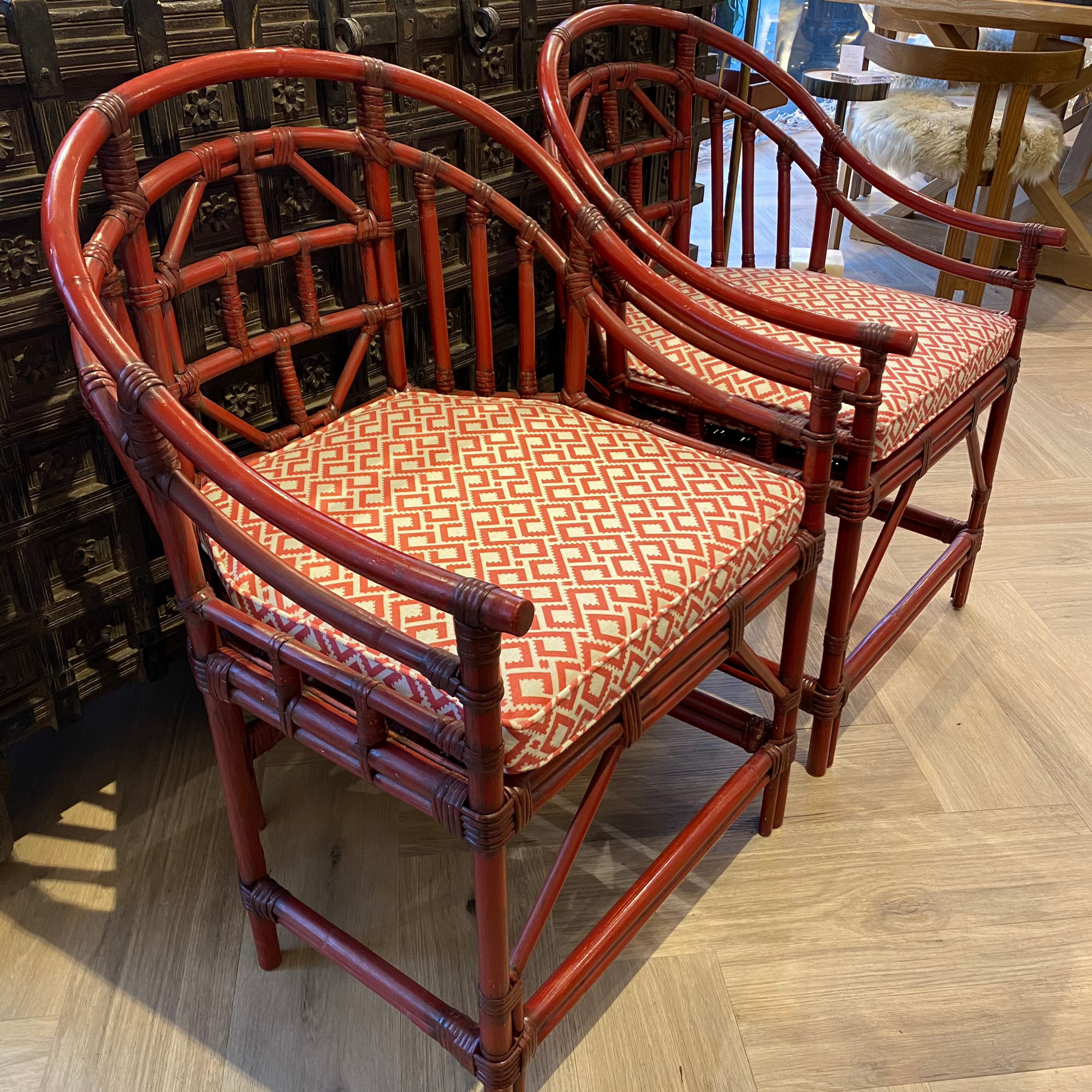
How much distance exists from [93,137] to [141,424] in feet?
0.87

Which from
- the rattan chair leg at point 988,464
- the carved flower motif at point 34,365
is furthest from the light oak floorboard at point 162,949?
the rattan chair leg at point 988,464

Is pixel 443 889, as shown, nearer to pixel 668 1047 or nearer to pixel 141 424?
pixel 668 1047

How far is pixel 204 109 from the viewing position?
42.8 inches

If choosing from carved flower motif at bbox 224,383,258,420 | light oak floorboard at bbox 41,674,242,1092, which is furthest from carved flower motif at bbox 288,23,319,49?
light oak floorboard at bbox 41,674,242,1092

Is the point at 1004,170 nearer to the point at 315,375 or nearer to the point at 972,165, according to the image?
the point at 972,165

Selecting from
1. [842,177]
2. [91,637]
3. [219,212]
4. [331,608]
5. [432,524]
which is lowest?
[842,177]

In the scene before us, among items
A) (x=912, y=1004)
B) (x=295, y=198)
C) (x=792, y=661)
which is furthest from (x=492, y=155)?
(x=912, y=1004)

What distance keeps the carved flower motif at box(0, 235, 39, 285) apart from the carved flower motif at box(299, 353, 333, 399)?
36 centimetres

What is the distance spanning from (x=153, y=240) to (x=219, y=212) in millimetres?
82

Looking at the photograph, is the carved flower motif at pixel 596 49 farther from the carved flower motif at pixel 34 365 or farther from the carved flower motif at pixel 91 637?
the carved flower motif at pixel 91 637

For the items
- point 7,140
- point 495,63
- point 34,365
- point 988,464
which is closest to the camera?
point 7,140

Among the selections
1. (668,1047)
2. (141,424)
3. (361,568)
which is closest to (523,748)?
(361,568)

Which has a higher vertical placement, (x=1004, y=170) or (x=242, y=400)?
(x=242, y=400)

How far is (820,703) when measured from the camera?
141 cm
